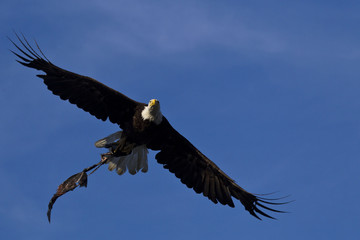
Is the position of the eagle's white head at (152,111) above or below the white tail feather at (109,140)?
above

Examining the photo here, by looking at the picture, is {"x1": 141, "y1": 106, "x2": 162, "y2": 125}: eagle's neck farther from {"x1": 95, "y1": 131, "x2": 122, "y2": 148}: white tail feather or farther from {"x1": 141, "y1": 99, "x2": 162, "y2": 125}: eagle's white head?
{"x1": 95, "y1": 131, "x2": 122, "y2": 148}: white tail feather

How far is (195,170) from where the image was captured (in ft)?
38.3

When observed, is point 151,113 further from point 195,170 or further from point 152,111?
point 195,170

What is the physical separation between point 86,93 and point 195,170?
7.59ft

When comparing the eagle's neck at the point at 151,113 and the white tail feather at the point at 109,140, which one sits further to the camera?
the white tail feather at the point at 109,140

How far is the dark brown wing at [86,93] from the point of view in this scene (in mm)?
10688

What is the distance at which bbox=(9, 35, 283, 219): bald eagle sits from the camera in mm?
10727

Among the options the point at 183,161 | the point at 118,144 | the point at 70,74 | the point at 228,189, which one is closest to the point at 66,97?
the point at 70,74

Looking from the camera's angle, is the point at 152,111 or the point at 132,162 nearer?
the point at 152,111

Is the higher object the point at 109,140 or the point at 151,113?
the point at 151,113

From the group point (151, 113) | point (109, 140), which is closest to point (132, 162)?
point (109, 140)

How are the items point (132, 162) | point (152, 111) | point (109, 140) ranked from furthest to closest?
point (132, 162) < point (109, 140) < point (152, 111)

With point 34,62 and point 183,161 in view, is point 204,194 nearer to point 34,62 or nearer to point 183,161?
point 183,161

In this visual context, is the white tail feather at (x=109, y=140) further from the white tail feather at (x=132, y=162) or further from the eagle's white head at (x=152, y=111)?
the eagle's white head at (x=152, y=111)
